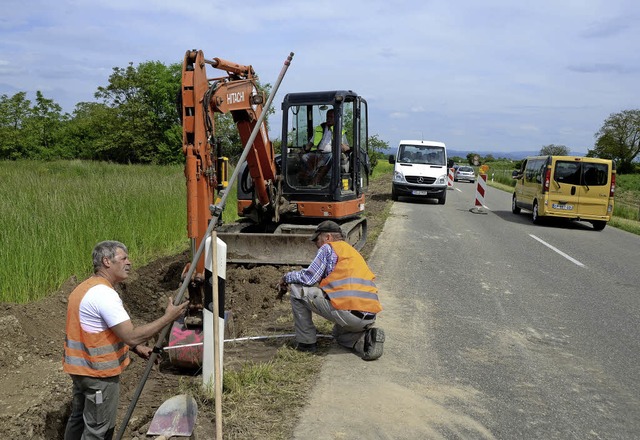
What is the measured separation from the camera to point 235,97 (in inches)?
275

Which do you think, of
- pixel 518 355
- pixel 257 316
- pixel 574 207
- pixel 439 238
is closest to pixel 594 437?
pixel 518 355

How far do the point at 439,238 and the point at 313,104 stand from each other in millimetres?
5326

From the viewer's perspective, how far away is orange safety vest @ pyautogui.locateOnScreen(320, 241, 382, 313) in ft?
17.4

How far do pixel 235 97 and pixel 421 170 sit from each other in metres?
16.9

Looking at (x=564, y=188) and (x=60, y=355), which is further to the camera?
(x=564, y=188)

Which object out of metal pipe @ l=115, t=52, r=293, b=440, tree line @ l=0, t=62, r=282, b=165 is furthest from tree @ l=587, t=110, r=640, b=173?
metal pipe @ l=115, t=52, r=293, b=440

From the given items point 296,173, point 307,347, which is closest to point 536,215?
point 296,173

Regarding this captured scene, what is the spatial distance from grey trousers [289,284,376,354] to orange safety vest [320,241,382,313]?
0.26ft

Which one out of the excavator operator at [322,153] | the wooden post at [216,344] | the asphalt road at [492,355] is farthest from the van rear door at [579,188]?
the wooden post at [216,344]

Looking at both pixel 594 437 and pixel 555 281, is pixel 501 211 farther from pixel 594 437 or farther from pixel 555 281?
pixel 594 437

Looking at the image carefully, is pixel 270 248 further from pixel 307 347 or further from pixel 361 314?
pixel 361 314

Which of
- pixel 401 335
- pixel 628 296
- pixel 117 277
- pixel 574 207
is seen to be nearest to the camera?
pixel 117 277

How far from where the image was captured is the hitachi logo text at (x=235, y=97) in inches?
271

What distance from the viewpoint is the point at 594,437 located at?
4.14 metres
